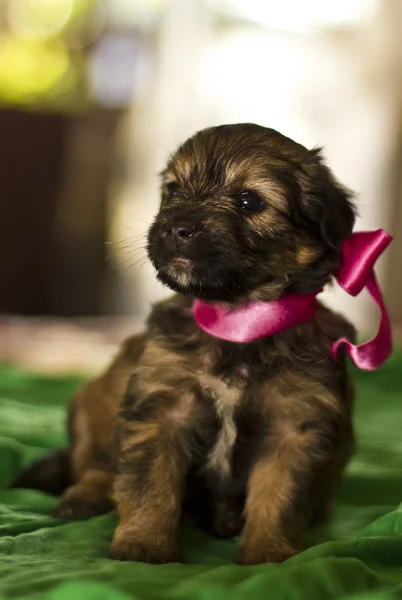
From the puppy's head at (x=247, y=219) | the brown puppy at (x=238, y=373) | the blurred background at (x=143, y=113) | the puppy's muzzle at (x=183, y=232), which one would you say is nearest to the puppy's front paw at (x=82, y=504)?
the brown puppy at (x=238, y=373)

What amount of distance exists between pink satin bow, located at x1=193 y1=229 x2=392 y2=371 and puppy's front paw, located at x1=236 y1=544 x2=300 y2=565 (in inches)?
19.3

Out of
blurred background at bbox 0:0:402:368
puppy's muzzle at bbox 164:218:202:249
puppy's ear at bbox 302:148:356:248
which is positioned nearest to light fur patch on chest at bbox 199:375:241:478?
puppy's muzzle at bbox 164:218:202:249

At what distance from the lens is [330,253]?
2170 mm

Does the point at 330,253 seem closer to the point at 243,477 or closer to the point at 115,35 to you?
the point at 243,477

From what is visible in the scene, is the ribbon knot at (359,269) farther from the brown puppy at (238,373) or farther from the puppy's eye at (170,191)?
the puppy's eye at (170,191)

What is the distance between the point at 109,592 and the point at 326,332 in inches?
37.6

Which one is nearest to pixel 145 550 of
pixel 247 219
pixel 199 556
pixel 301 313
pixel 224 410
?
pixel 199 556

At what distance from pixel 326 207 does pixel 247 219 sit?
229mm

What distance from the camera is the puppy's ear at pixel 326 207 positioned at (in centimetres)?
213

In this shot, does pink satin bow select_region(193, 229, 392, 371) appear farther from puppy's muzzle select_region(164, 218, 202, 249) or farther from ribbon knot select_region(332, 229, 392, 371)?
puppy's muzzle select_region(164, 218, 202, 249)

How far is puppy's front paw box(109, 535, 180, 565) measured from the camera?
1906 millimetres

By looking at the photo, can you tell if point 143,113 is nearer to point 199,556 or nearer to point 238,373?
point 238,373

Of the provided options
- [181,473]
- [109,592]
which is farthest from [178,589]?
[181,473]

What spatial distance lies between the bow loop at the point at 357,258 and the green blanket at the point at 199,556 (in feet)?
1.93
